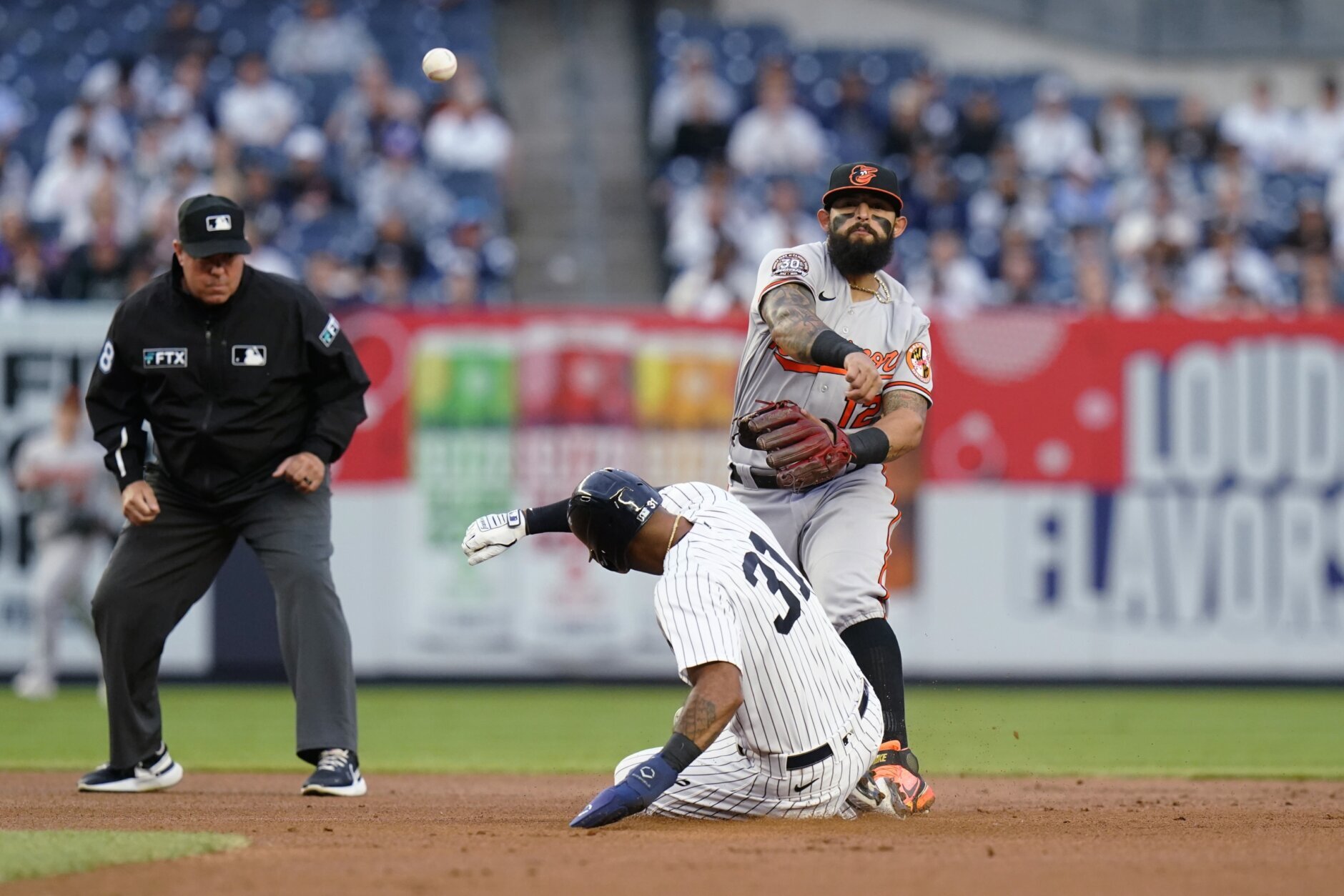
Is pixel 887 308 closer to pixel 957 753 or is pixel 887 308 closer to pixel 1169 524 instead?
pixel 957 753

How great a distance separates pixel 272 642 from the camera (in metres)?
12.8

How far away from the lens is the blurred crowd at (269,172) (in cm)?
1381

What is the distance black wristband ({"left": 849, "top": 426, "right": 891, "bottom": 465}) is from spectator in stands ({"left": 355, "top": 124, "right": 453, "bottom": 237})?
9368 mm

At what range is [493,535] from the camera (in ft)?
17.8

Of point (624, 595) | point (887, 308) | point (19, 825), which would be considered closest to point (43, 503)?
point (624, 595)

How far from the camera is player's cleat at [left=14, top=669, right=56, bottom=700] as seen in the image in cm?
1221

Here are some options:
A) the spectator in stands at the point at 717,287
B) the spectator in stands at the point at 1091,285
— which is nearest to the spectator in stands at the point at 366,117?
→ the spectator in stands at the point at 717,287

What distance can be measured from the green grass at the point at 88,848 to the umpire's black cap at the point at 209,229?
2.17 metres

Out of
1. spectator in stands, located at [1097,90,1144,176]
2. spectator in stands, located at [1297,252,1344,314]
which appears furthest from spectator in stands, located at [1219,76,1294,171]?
spectator in stands, located at [1297,252,1344,314]

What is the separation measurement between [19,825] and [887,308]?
3328 mm

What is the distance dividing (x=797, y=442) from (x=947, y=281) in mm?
8922

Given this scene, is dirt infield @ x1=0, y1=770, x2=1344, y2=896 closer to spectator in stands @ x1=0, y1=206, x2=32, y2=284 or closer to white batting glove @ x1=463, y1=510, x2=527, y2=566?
white batting glove @ x1=463, y1=510, x2=527, y2=566

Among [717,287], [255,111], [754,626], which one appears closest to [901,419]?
[754,626]

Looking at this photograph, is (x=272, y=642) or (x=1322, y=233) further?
(x=1322, y=233)
